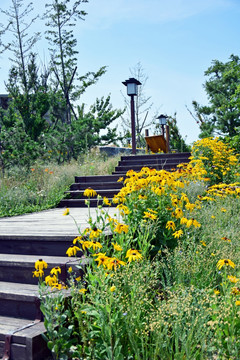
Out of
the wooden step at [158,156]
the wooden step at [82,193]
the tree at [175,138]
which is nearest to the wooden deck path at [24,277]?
the wooden step at [82,193]

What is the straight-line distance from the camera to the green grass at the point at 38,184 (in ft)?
23.1

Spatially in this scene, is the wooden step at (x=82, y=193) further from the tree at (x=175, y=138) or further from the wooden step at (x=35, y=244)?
the tree at (x=175, y=138)

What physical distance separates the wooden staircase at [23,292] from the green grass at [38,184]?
2.60 metres

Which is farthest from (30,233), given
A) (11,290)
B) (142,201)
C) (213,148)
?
(213,148)

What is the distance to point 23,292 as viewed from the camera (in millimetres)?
3131

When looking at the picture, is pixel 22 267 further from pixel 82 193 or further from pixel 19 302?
pixel 82 193

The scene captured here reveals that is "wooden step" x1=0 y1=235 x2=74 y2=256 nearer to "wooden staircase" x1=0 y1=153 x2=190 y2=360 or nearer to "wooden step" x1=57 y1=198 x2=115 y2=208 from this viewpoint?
"wooden staircase" x1=0 y1=153 x2=190 y2=360

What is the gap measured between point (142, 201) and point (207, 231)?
790mm

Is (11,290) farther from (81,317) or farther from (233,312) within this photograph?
(233,312)

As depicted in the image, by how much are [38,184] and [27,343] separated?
599 cm

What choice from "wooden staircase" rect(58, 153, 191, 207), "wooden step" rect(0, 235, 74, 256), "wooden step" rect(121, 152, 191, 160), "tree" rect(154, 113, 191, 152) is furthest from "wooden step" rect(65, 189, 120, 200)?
"tree" rect(154, 113, 191, 152)

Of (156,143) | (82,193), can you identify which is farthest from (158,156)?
(156,143)

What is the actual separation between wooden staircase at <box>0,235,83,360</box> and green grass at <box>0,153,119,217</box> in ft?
8.54

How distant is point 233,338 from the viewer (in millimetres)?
2133
